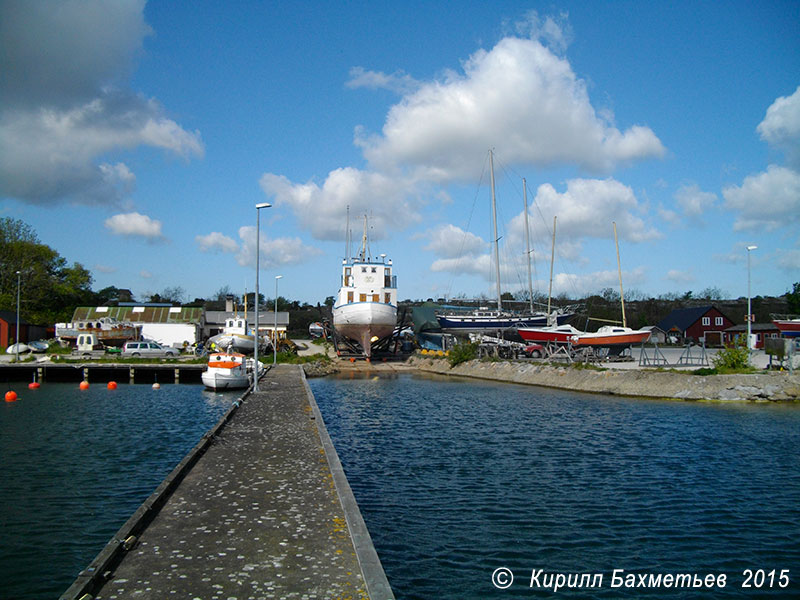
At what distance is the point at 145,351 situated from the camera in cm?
4741

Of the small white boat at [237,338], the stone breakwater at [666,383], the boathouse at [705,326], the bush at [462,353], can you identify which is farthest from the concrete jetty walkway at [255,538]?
the boathouse at [705,326]

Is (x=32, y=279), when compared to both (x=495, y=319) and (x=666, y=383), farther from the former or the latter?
(x=666, y=383)

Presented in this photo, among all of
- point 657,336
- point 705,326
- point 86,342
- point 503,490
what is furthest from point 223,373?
point 705,326

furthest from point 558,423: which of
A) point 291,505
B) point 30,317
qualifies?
point 30,317

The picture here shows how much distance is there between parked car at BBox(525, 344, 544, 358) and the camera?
46625mm

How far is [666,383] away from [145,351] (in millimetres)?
38397

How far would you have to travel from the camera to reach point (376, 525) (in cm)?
1020

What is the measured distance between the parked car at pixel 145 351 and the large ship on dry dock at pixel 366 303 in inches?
578

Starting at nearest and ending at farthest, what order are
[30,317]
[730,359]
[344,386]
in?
[730,359] < [344,386] < [30,317]

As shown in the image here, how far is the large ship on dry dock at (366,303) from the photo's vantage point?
50.0 meters

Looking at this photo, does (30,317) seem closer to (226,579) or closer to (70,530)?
(70,530)

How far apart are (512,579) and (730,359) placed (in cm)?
2495

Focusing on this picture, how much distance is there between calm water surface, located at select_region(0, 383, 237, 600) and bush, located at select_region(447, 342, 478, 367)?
21.5m

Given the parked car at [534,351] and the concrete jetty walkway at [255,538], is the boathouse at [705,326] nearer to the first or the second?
the parked car at [534,351]
